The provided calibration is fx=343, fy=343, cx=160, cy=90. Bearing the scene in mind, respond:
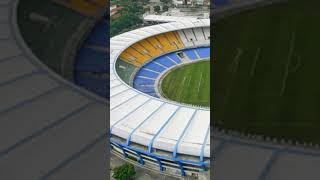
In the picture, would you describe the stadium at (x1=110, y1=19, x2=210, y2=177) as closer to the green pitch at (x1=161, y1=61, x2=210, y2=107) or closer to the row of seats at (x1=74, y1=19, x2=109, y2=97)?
the green pitch at (x1=161, y1=61, x2=210, y2=107)

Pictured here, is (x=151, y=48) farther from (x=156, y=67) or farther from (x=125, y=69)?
(x=125, y=69)

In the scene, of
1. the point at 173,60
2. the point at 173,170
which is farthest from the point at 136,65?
the point at 173,170

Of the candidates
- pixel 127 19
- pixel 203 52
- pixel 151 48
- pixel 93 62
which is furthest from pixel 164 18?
pixel 93 62

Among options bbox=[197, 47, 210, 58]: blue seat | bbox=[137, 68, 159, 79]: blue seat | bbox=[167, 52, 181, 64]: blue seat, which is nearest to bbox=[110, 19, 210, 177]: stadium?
bbox=[137, 68, 159, 79]: blue seat

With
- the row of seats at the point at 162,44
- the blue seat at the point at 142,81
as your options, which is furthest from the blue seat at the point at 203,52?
the blue seat at the point at 142,81

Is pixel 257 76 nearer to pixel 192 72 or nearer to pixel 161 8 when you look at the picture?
pixel 192 72

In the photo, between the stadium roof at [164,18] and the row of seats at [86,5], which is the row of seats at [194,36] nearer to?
the stadium roof at [164,18]
